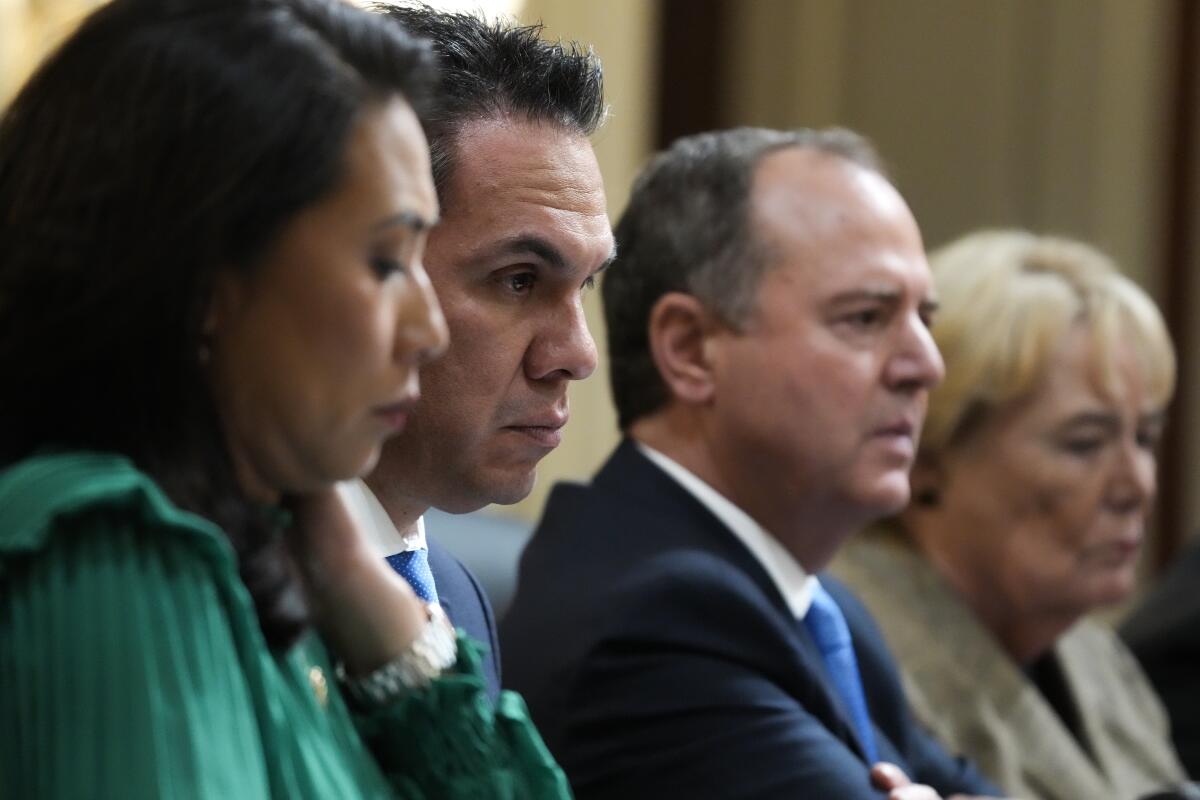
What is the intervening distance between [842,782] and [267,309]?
3.69ft

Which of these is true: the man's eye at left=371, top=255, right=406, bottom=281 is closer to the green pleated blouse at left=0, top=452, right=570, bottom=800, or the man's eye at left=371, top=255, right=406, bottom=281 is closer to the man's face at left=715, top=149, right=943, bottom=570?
the green pleated blouse at left=0, top=452, right=570, bottom=800

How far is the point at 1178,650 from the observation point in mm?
3539

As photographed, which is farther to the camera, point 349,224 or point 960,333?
point 960,333

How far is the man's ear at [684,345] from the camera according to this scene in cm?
237

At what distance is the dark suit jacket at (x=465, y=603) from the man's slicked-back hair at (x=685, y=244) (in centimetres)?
57

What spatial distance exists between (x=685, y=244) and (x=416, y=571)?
35.8 inches

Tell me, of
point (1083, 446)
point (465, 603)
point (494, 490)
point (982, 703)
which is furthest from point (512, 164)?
point (1083, 446)

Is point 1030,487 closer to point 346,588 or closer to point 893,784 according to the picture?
point 893,784

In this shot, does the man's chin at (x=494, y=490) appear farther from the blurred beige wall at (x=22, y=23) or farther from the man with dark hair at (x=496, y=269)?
the blurred beige wall at (x=22, y=23)

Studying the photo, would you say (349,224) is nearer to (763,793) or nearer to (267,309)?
(267,309)

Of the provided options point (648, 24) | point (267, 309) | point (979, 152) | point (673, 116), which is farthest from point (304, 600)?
point (979, 152)

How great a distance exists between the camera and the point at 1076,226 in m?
5.21

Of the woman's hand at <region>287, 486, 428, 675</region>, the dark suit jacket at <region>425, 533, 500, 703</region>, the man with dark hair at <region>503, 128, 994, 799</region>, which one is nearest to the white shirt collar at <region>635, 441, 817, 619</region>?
the man with dark hair at <region>503, 128, 994, 799</region>

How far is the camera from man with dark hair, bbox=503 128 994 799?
6.57 ft
